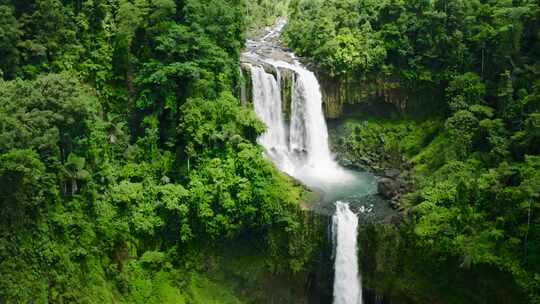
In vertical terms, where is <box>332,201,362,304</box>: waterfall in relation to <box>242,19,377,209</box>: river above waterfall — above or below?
below

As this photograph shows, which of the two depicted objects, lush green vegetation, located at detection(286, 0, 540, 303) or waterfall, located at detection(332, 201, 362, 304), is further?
waterfall, located at detection(332, 201, 362, 304)

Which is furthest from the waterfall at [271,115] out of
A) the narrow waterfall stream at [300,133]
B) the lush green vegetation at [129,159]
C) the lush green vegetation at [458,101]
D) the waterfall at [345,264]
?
the waterfall at [345,264]

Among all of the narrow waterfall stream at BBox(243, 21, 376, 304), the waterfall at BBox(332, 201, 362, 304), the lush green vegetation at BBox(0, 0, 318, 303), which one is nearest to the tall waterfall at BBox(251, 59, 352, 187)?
the narrow waterfall stream at BBox(243, 21, 376, 304)

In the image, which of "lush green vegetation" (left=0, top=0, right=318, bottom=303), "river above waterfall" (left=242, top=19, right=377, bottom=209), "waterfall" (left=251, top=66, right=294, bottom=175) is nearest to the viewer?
"lush green vegetation" (left=0, top=0, right=318, bottom=303)

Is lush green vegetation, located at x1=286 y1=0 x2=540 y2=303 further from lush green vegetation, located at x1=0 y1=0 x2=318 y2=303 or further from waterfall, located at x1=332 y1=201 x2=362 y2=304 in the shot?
lush green vegetation, located at x1=0 y1=0 x2=318 y2=303

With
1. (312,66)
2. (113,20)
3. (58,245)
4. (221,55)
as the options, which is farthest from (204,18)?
(58,245)

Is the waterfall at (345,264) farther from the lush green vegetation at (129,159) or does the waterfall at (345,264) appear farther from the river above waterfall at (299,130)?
the river above waterfall at (299,130)

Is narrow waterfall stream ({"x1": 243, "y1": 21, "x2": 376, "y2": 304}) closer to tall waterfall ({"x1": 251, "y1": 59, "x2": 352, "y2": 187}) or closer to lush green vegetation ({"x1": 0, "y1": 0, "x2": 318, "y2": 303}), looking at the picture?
tall waterfall ({"x1": 251, "y1": 59, "x2": 352, "y2": 187})

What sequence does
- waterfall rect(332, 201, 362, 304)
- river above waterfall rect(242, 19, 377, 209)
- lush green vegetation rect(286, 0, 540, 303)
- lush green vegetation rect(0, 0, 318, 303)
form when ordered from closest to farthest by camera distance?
lush green vegetation rect(0, 0, 318, 303) < lush green vegetation rect(286, 0, 540, 303) < waterfall rect(332, 201, 362, 304) < river above waterfall rect(242, 19, 377, 209)

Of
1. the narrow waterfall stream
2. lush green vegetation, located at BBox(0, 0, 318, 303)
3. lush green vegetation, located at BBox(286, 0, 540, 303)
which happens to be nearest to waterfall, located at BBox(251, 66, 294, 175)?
the narrow waterfall stream
